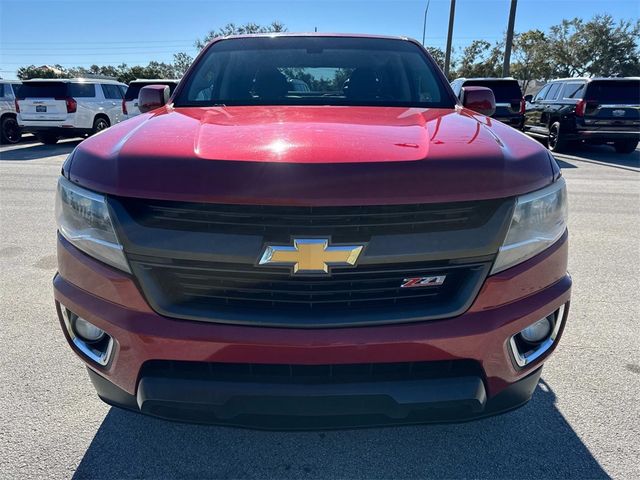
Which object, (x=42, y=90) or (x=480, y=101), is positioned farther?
(x=42, y=90)

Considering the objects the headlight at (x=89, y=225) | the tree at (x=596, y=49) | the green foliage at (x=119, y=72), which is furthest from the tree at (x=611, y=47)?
the headlight at (x=89, y=225)

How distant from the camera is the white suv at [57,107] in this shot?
1367cm

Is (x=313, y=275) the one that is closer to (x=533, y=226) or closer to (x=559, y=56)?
(x=533, y=226)

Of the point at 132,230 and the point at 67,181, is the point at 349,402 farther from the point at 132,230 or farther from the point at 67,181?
the point at 67,181

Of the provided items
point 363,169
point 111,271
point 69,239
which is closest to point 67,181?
point 69,239

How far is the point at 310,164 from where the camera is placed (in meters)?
1.57

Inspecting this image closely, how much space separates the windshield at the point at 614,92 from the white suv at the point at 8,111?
53.4ft

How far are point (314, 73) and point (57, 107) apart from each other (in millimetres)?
13062

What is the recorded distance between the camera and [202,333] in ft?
5.28

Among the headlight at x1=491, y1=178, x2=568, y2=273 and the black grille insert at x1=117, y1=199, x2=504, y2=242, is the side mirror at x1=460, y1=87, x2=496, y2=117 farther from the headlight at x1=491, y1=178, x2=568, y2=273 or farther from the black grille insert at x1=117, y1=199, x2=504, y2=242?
the black grille insert at x1=117, y1=199, x2=504, y2=242

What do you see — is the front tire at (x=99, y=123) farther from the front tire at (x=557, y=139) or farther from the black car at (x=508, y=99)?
the front tire at (x=557, y=139)

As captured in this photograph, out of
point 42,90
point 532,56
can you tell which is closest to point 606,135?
point 42,90

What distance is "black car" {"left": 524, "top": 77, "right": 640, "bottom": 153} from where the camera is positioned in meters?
11.7

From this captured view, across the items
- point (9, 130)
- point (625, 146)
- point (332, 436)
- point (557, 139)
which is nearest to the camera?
point (332, 436)
